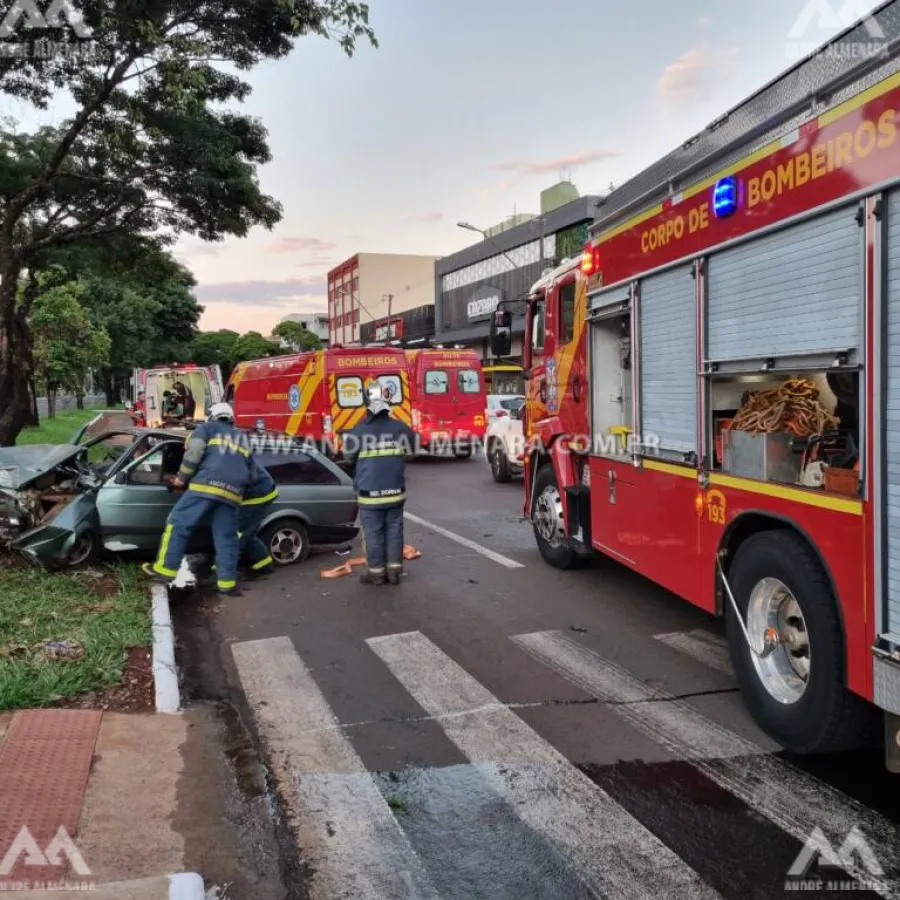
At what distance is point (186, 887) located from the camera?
9.02 feet

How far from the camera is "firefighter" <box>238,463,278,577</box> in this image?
24.4 ft

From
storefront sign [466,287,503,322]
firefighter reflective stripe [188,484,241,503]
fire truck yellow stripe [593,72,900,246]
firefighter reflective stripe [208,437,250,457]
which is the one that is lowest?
firefighter reflective stripe [188,484,241,503]

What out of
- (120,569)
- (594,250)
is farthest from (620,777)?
(120,569)

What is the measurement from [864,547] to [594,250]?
142 inches

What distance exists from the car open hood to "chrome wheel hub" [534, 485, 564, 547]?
4675 mm

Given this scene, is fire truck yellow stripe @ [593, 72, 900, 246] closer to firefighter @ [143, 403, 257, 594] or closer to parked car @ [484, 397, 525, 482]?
firefighter @ [143, 403, 257, 594]

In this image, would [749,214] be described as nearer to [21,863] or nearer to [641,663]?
[641,663]

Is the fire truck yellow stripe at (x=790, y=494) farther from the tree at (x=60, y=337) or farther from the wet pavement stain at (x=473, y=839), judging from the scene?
the tree at (x=60, y=337)

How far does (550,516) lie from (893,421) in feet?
15.3

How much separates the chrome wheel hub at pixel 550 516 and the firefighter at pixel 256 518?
8.47 ft

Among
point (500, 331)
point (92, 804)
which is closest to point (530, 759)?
point (92, 804)

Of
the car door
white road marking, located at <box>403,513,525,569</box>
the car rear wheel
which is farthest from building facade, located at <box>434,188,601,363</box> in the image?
the car door

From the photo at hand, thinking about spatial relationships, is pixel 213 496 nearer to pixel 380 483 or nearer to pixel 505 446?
pixel 380 483

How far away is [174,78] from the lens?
10.6m
